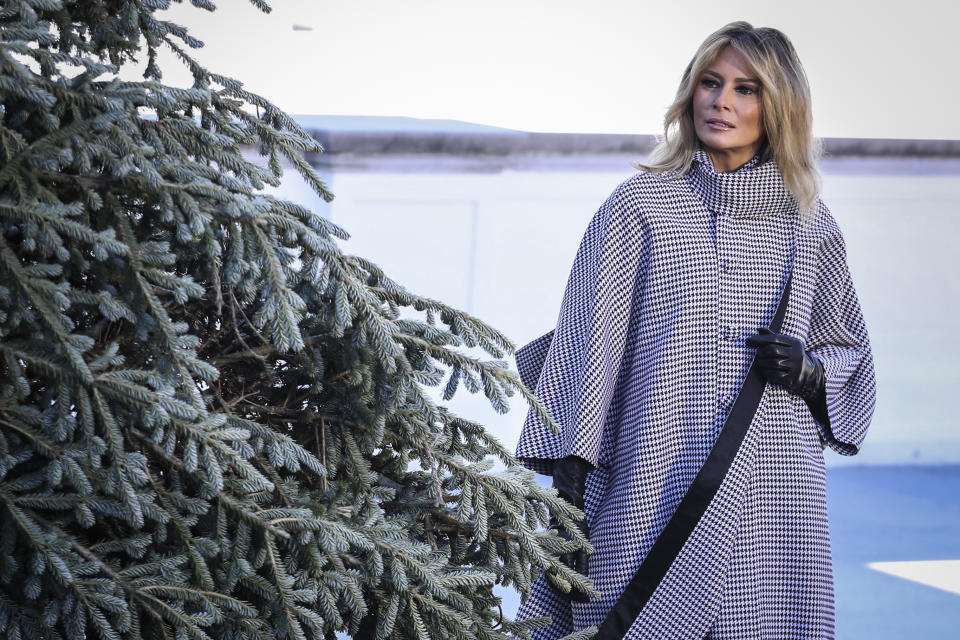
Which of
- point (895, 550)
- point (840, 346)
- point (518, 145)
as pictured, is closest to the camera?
point (840, 346)

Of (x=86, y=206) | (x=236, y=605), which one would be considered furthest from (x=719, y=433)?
(x=86, y=206)

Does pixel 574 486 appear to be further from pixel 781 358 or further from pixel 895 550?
pixel 895 550

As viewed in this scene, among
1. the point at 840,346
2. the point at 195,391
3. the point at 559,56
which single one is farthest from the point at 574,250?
the point at 195,391

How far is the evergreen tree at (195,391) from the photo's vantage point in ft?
3.15

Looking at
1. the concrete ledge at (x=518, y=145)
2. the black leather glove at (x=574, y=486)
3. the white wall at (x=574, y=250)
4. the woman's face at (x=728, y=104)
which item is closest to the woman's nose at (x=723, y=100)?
the woman's face at (x=728, y=104)

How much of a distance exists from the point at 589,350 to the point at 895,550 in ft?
8.75

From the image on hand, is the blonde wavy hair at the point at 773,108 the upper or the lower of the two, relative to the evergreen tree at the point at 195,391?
upper

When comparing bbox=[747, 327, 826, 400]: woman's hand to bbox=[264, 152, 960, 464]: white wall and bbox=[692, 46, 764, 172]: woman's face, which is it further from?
bbox=[264, 152, 960, 464]: white wall

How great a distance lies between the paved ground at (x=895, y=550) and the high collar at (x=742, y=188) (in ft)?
5.66

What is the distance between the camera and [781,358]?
171 cm

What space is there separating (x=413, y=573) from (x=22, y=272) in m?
0.50

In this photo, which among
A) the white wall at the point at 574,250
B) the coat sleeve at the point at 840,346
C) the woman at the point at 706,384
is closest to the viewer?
the woman at the point at 706,384

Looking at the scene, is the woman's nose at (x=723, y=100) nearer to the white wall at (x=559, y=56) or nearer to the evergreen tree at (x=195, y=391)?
the evergreen tree at (x=195, y=391)

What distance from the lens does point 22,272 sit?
0.93 metres
